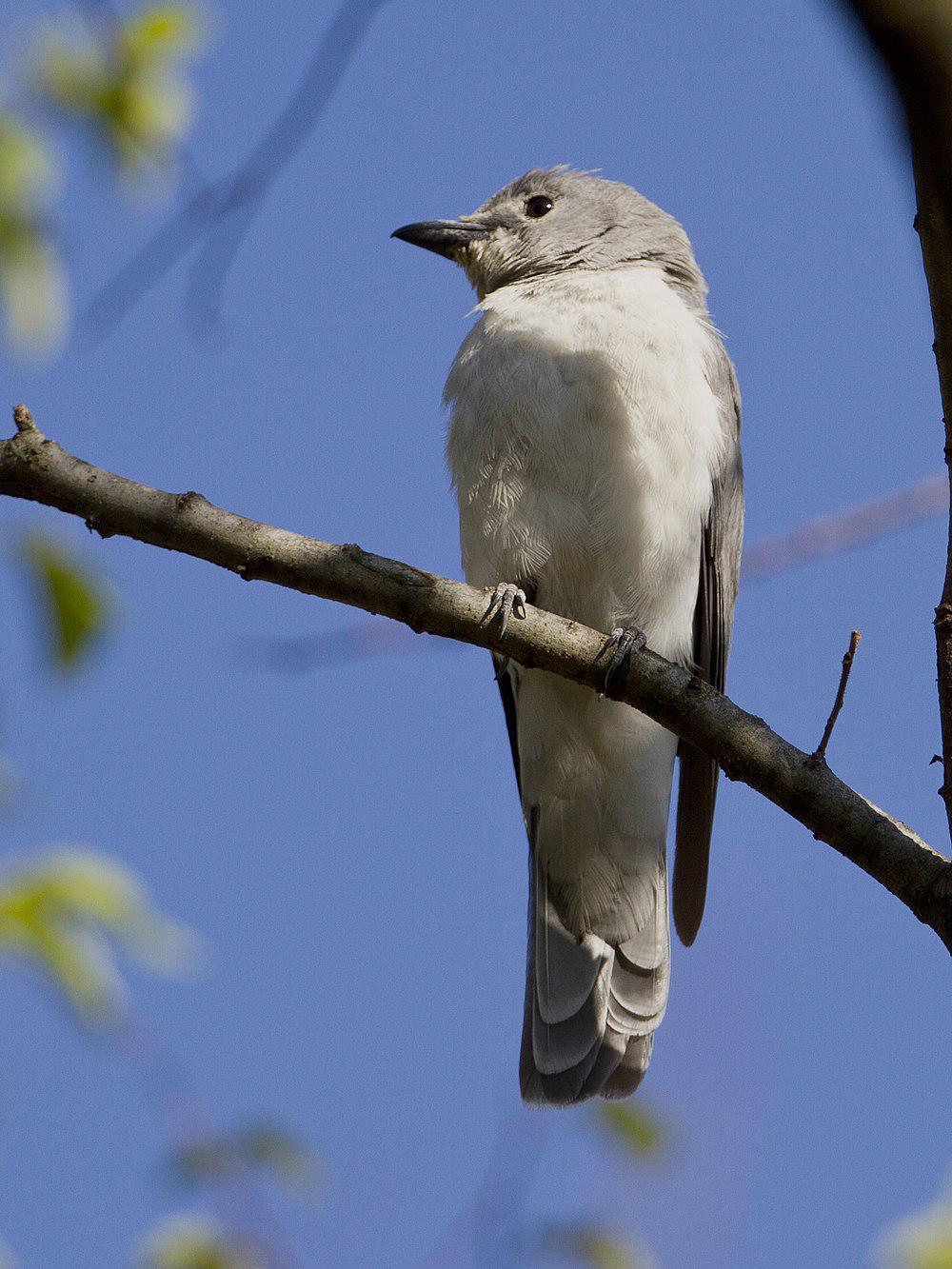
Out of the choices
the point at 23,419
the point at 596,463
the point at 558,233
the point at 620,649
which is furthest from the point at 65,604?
the point at 558,233

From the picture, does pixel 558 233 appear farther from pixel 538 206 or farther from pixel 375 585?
pixel 375 585

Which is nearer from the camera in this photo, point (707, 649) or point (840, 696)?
point (840, 696)

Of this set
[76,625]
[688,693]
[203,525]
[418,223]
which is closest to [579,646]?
[688,693]

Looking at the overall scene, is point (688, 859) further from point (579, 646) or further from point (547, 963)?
point (579, 646)

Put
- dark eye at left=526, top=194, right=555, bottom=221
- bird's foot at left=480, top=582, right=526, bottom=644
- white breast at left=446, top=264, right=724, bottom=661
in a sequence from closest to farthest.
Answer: bird's foot at left=480, top=582, right=526, bottom=644 < white breast at left=446, top=264, right=724, bottom=661 < dark eye at left=526, top=194, right=555, bottom=221

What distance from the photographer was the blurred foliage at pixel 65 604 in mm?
2768

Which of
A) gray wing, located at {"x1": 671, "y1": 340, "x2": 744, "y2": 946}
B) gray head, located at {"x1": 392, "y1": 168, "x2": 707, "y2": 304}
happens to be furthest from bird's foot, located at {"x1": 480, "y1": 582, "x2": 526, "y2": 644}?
gray head, located at {"x1": 392, "y1": 168, "x2": 707, "y2": 304}

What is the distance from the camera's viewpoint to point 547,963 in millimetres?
5094

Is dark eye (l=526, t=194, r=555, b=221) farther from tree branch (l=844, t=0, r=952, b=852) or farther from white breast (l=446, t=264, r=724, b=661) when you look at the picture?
tree branch (l=844, t=0, r=952, b=852)

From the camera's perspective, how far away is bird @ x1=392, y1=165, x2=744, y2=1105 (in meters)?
4.81

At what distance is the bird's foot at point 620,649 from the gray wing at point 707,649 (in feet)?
5.18

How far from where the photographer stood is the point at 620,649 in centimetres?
354

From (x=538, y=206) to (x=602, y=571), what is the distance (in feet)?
7.51

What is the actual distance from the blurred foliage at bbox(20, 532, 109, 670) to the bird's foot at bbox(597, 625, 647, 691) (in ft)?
4.39
